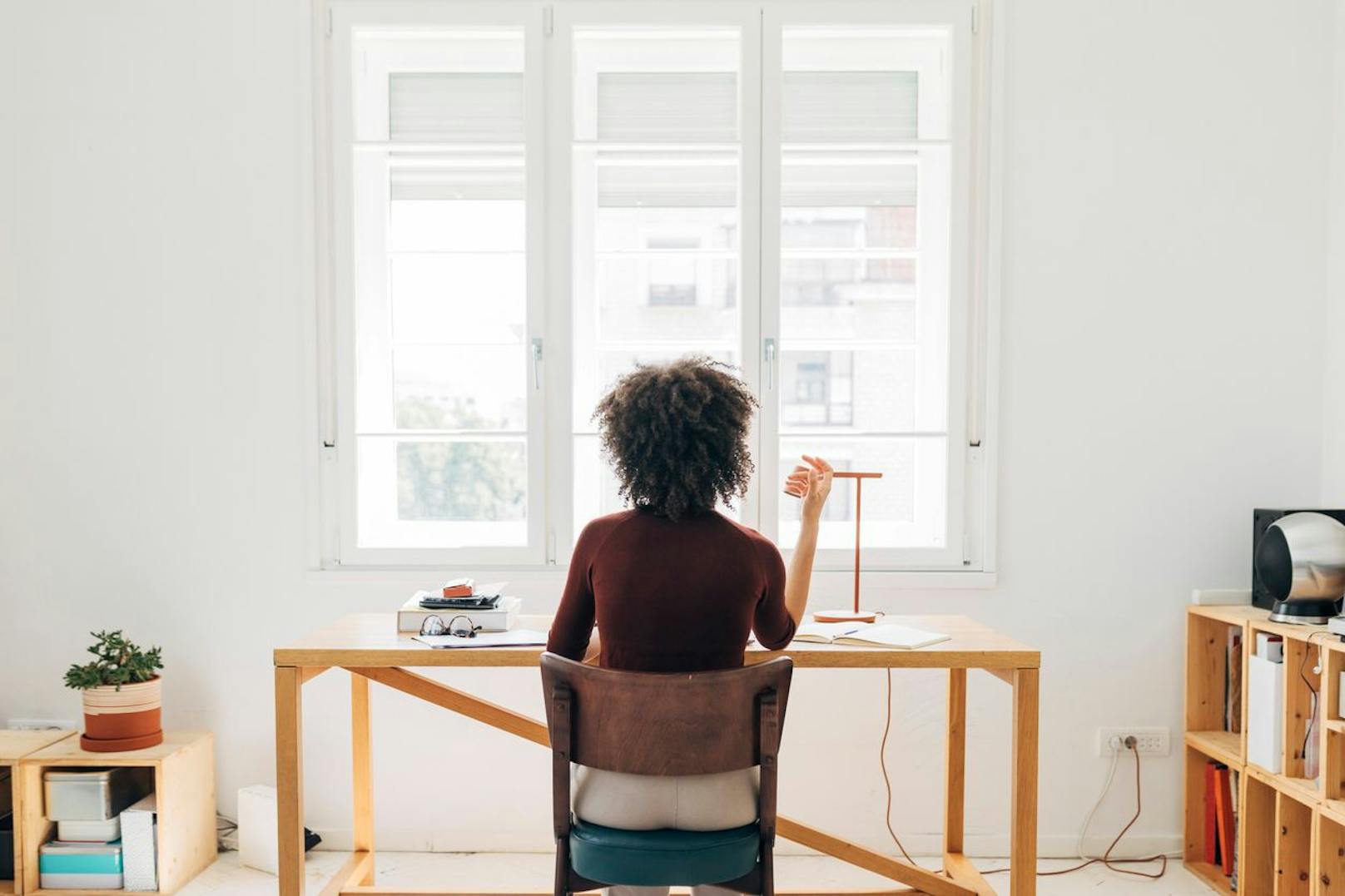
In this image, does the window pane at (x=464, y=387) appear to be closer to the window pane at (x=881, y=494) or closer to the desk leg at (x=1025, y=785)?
the window pane at (x=881, y=494)

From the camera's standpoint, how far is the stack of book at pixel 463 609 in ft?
7.60

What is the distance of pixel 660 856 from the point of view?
1630 millimetres

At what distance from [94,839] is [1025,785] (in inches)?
93.6

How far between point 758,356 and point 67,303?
2.06m

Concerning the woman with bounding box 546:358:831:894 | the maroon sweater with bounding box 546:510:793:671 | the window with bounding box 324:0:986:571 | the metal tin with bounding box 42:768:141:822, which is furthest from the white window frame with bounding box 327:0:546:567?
the maroon sweater with bounding box 546:510:793:671

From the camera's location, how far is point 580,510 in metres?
3.05

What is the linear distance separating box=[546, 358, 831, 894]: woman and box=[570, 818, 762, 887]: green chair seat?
2 cm

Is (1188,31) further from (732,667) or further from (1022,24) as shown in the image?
(732,667)

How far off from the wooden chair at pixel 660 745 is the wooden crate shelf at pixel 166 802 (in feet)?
5.17

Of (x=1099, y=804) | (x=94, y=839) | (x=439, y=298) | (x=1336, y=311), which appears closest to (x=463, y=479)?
(x=439, y=298)

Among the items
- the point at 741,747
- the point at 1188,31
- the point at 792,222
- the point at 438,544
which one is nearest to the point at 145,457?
the point at 438,544

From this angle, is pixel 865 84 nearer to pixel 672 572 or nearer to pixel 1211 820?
pixel 672 572

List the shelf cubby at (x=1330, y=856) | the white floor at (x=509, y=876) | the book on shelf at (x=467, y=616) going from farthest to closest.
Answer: the white floor at (x=509, y=876), the shelf cubby at (x=1330, y=856), the book on shelf at (x=467, y=616)

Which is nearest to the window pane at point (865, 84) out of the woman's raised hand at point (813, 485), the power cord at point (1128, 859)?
the woman's raised hand at point (813, 485)
